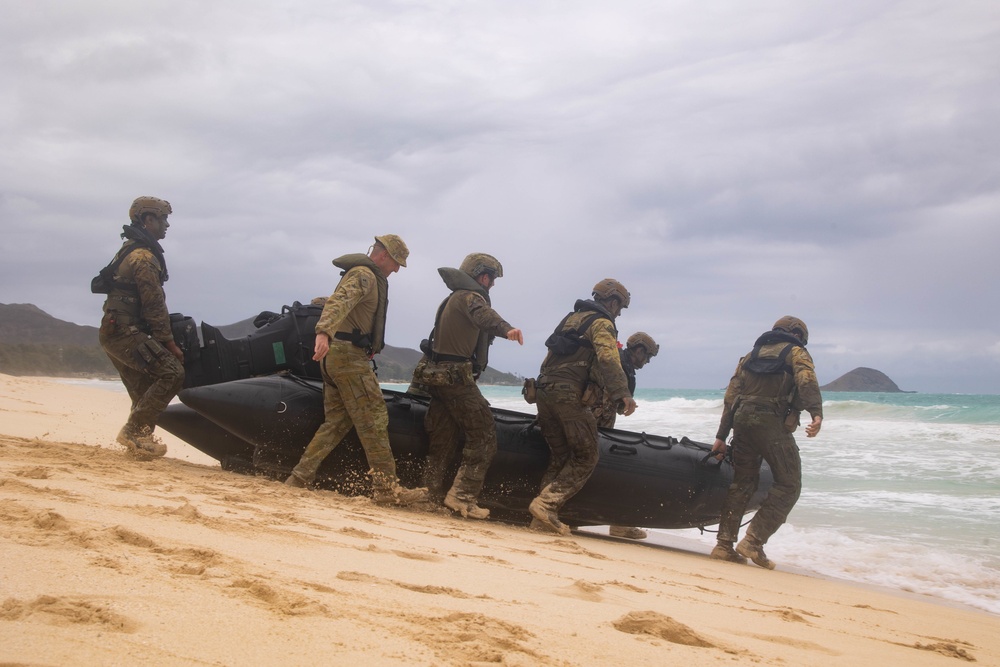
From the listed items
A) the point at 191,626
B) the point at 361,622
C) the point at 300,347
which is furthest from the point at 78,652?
the point at 300,347

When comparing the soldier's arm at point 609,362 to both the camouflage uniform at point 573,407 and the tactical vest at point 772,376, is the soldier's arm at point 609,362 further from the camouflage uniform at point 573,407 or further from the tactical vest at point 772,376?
the tactical vest at point 772,376

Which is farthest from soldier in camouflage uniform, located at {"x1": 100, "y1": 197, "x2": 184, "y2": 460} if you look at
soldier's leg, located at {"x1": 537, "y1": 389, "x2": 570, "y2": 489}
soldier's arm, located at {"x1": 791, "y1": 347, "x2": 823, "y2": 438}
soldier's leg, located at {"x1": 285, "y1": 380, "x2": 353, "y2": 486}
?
soldier's arm, located at {"x1": 791, "y1": 347, "x2": 823, "y2": 438}

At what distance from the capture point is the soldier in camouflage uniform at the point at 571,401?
5871 mm

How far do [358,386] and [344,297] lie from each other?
1.97ft

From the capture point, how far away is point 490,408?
6141 millimetres

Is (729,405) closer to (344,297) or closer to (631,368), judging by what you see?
(631,368)

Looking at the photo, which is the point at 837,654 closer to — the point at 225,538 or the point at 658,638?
the point at 658,638

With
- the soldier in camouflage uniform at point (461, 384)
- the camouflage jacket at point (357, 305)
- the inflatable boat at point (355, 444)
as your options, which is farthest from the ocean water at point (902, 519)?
the camouflage jacket at point (357, 305)

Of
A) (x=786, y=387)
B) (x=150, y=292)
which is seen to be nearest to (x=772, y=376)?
(x=786, y=387)

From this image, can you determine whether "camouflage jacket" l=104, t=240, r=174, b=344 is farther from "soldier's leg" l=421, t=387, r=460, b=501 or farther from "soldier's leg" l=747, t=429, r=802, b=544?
"soldier's leg" l=747, t=429, r=802, b=544

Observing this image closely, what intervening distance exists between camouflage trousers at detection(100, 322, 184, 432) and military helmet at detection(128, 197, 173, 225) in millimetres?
789

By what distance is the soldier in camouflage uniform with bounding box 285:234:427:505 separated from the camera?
559 cm

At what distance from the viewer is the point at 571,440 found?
233 inches

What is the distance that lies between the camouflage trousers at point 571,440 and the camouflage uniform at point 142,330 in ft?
9.08
